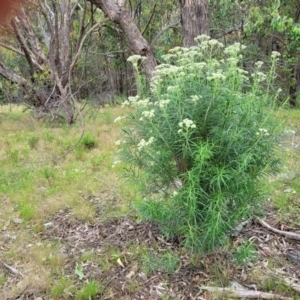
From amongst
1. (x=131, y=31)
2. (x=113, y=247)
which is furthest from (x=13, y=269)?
(x=131, y=31)

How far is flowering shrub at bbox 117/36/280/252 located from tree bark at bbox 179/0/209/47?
216 centimetres

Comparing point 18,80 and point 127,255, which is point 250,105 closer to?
point 127,255

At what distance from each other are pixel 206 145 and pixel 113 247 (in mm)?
1174

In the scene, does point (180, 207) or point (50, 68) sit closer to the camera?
point (180, 207)

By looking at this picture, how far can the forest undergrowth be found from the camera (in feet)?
7.42

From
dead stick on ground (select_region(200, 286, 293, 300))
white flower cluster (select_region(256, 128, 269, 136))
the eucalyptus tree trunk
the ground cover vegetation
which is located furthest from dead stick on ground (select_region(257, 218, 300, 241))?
the eucalyptus tree trunk

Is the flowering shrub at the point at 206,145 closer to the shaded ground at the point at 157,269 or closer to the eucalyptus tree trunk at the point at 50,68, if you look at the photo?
the shaded ground at the point at 157,269

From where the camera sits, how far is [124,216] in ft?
10.1

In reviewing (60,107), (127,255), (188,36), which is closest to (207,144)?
(127,255)

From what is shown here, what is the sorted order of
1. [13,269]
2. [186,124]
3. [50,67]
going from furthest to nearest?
[50,67], [13,269], [186,124]

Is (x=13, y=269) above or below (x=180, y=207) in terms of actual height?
below

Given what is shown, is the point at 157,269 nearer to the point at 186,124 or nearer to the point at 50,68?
the point at 186,124

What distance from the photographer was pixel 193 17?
13.8ft

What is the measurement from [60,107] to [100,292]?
5131 mm
